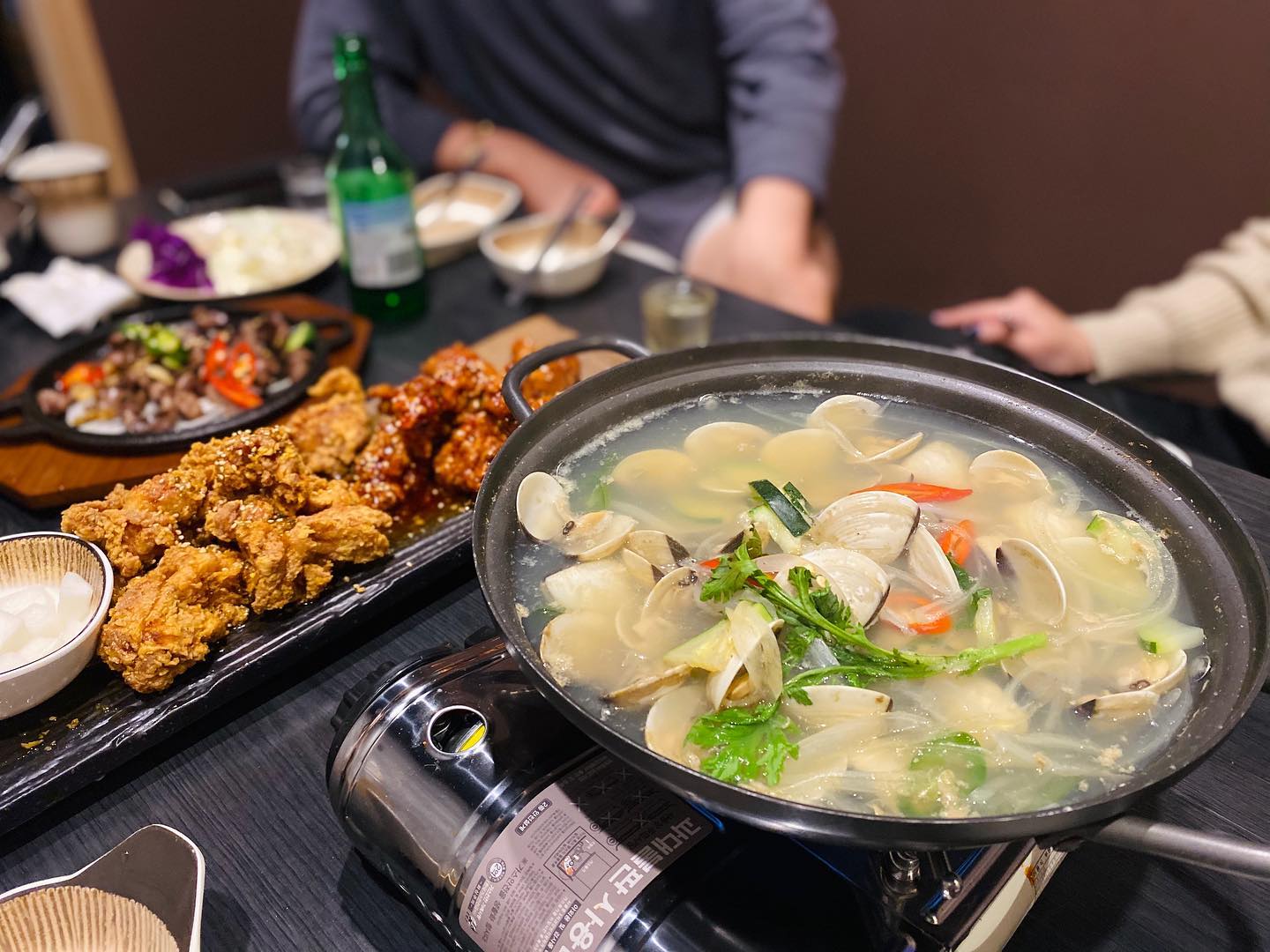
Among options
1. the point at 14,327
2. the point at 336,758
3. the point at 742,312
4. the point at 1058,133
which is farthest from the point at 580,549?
the point at 1058,133

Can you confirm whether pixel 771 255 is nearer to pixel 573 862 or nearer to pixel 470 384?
pixel 470 384

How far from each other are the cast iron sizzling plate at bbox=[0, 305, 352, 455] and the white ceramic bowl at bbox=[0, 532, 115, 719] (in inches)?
18.6

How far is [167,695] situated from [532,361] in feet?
2.43

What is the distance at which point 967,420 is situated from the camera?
4.41 feet

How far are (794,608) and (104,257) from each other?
2753 mm

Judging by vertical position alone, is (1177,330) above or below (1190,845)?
below

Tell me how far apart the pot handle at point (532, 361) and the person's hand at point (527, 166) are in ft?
5.47

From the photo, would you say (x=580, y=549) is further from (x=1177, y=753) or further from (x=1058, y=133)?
(x=1058, y=133)

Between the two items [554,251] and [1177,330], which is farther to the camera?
[554,251]

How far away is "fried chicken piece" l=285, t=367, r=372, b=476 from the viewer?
1732 millimetres

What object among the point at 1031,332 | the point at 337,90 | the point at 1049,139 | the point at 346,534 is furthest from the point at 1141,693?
the point at 1049,139

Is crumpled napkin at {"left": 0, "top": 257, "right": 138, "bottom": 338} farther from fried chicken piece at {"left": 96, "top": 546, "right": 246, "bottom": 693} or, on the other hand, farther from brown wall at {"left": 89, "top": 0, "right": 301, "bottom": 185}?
brown wall at {"left": 89, "top": 0, "right": 301, "bottom": 185}

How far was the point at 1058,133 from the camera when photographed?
383cm

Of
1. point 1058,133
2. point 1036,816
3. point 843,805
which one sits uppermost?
point 1036,816
